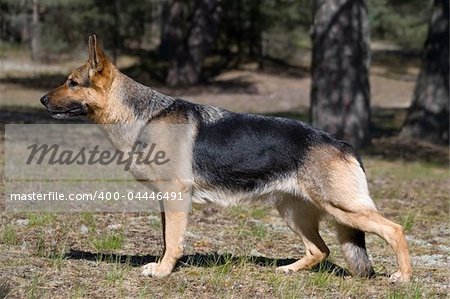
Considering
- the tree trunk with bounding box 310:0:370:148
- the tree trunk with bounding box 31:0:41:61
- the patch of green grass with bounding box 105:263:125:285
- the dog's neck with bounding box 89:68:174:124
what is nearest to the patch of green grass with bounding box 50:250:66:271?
the patch of green grass with bounding box 105:263:125:285

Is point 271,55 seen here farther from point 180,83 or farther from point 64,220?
point 64,220

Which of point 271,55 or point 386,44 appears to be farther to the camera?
point 386,44

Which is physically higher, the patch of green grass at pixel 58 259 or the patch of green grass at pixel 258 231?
the patch of green grass at pixel 58 259

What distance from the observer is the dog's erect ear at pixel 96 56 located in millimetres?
7485

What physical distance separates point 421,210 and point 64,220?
4.98 meters

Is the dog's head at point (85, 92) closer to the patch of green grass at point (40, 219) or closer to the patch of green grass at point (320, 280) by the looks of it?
the patch of green grass at point (40, 219)

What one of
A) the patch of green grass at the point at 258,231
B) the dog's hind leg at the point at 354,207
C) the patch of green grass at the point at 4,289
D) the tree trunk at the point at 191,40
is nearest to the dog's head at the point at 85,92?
the patch of green grass at the point at 4,289

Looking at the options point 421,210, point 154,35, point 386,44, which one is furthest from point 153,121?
point 386,44

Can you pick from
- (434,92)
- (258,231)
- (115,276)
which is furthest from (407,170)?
(115,276)

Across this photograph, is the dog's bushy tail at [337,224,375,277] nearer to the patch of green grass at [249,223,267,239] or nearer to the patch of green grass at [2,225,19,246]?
the patch of green grass at [249,223,267,239]

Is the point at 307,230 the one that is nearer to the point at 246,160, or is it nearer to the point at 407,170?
the point at 246,160

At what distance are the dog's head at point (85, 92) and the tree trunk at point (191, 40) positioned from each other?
25.9 metres

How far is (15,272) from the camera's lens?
7.05 m

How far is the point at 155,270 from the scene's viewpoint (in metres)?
7.38
